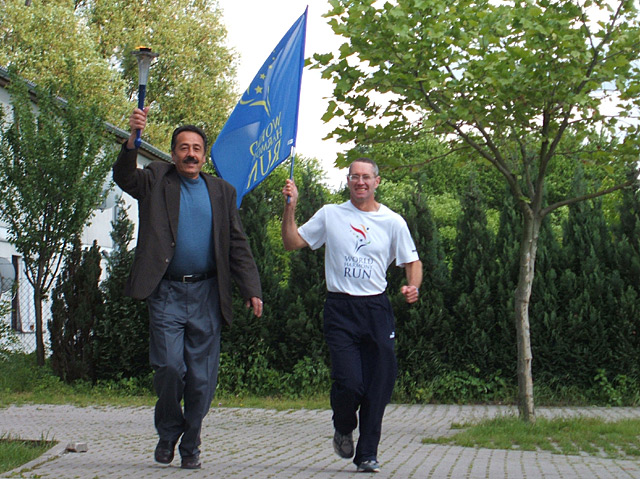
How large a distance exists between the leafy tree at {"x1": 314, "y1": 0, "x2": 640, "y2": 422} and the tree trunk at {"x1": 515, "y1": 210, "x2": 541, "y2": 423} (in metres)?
0.01

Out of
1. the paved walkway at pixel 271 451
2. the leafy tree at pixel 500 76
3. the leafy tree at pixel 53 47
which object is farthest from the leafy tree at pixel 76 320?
the leafy tree at pixel 53 47

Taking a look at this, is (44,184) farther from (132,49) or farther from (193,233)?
(132,49)

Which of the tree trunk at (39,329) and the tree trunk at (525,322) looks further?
the tree trunk at (39,329)

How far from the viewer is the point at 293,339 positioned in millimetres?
12727

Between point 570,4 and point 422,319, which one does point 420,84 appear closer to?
point 570,4

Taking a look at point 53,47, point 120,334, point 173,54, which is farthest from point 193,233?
point 173,54

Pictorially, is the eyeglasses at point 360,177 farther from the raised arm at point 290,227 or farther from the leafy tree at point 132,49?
the leafy tree at point 132,49

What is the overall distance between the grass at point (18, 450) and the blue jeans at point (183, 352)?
96 cm

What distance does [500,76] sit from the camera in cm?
809

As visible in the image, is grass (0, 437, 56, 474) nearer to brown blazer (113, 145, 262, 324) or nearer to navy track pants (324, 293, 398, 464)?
brown blazer (113, 145, 262, 324)

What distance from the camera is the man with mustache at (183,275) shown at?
5.85 m

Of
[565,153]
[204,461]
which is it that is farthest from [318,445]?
[565,153]

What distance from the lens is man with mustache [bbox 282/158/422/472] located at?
6.04 meters

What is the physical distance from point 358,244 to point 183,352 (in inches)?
51.7
